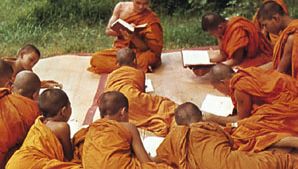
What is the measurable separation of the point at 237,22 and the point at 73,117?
2.21 m

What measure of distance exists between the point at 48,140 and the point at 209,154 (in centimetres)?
118

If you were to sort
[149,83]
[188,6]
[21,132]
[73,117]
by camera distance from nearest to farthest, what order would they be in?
1. [21,132]
2. [73,117]
3. [149,83]
4. [188,6]

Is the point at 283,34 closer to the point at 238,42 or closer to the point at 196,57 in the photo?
the point at 238,42

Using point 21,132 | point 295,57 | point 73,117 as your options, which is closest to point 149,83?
point 73,117

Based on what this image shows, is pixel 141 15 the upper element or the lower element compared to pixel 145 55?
upper

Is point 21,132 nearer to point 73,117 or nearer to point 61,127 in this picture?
point 61,127

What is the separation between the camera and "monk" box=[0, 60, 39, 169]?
502 centimetres

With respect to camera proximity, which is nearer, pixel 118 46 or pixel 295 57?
pixel 295 57

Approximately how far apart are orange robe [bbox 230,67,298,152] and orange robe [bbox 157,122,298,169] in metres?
0.46

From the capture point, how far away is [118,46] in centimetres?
775

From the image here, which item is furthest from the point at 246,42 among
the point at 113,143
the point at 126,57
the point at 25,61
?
the point at 113,143

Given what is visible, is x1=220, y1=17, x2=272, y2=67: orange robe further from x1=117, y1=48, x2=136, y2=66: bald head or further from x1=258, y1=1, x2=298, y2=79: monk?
x1=117, y1=48, x2=136, y2=66: bald head

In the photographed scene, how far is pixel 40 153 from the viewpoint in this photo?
4.70 meters

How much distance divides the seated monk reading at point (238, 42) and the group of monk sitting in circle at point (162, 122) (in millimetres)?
22
